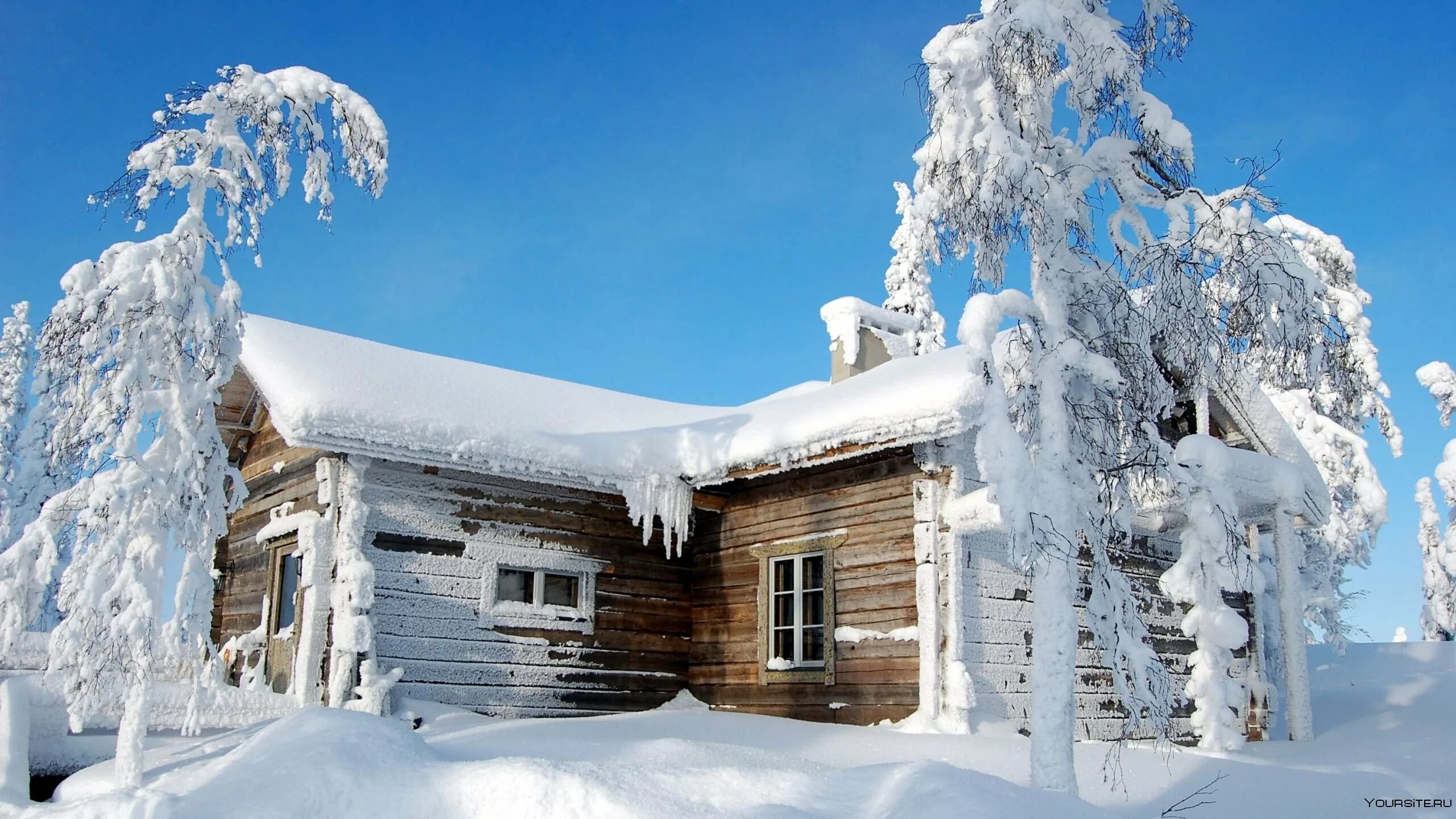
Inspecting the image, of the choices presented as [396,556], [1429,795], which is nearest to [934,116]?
[1429,795]

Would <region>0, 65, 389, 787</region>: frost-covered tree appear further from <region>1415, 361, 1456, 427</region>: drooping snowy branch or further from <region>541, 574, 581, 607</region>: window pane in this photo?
<region>1415, 361, 1456, 427</region>: drooping snowy branch

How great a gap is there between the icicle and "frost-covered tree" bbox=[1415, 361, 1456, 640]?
2005cm

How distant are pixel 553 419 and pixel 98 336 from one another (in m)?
5.83

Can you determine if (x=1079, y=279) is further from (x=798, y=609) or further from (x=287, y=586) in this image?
(x=287, y=586)

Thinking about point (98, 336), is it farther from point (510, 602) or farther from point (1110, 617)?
point (1110, 617)

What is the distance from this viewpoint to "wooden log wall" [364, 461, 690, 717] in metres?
11.7


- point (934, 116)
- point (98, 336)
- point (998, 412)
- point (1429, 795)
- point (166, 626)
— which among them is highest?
point (934, 116)

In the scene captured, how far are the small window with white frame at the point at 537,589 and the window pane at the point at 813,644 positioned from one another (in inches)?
103

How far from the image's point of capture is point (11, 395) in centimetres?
3147

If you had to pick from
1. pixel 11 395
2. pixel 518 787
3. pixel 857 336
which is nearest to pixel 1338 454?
pixel 857 336

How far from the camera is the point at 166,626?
27.3ft

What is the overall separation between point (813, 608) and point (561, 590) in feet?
10.1

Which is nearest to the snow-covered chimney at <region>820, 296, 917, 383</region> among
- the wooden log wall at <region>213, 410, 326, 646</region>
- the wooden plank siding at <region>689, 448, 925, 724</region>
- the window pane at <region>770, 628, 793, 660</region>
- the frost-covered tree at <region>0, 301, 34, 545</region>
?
the wooden plank siding at <region>689, 448, 925, 724</region>

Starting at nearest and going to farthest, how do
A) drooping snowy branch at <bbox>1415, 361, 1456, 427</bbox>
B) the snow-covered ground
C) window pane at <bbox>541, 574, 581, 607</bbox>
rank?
the snow-covered ground < window pane at <bbox>541, 574, 581, 607</bbox> < drooping snowy branch at <bbox>1415, 361, 1456, 427</bbox>
